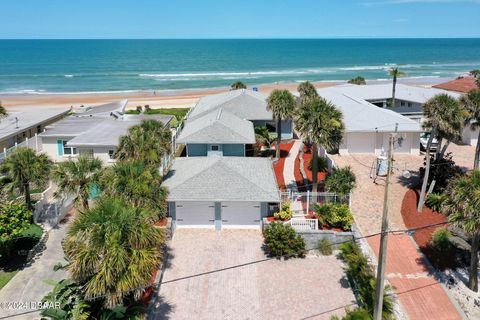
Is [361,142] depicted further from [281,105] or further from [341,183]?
[341,183]

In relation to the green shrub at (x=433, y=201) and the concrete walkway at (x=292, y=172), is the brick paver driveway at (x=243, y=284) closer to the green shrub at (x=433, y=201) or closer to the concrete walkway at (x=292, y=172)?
the concrete walkway at (x=292, y=172)

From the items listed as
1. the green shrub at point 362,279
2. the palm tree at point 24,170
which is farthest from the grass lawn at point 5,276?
the green shrub at point 362,279

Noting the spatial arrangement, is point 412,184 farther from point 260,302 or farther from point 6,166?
point 6,166

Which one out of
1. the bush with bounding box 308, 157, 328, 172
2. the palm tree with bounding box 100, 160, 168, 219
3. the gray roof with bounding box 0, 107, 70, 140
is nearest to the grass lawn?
the palm tree with bounding box 100, 160, 168, 219

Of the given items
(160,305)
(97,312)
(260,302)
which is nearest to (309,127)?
(260,302)

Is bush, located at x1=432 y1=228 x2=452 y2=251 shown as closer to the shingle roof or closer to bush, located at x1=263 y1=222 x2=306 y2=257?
bush, located at x1=263 y1=222 x2=306 y2=257

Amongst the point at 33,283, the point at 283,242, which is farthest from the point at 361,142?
the point at 33,283

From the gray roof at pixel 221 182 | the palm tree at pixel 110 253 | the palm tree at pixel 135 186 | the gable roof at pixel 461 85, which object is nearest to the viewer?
the palm tree at pixel 110 253

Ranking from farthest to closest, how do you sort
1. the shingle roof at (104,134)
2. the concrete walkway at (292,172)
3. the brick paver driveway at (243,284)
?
the shingle roof at (104,134) < the concrete walkway at (292,172) < the brick paver driveway at (243,284)
